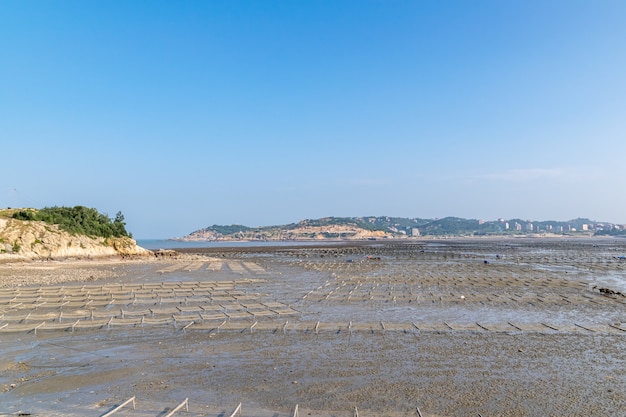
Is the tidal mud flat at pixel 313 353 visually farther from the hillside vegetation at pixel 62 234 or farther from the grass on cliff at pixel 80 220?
the grass on cliff at pixel 80 220

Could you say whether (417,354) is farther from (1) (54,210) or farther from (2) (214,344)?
(1) (54,210)

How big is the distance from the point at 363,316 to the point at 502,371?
731cm

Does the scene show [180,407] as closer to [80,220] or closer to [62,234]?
[62,234]

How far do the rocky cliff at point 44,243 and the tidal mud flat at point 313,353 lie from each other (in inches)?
953

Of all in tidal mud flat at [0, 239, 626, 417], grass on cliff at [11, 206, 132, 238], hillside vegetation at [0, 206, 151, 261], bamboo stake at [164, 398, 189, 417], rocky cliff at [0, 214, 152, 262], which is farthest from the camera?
grass on cliff at [11, 206, 132, 238]

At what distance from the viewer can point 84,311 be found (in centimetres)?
1770

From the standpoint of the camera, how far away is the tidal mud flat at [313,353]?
8.52 m

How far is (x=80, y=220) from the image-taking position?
5597 cm

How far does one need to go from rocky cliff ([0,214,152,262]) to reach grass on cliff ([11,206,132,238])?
1071 millimetres

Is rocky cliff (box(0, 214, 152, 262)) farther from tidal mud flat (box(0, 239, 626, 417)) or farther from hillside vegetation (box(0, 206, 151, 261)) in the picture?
tidal mud flat (box(0, 239, 626, 417))

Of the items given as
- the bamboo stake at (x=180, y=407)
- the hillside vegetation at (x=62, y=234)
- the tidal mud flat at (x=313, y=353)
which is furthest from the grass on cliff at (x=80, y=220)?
the bamboo stake at (x=180, y=407)

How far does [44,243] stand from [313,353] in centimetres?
4522

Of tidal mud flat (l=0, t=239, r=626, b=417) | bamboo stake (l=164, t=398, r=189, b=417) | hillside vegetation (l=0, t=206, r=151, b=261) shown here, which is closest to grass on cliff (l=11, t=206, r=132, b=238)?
hillside vegetation (l=0, t=206, r=151, b=261)

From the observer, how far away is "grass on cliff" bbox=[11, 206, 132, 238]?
51281mm
